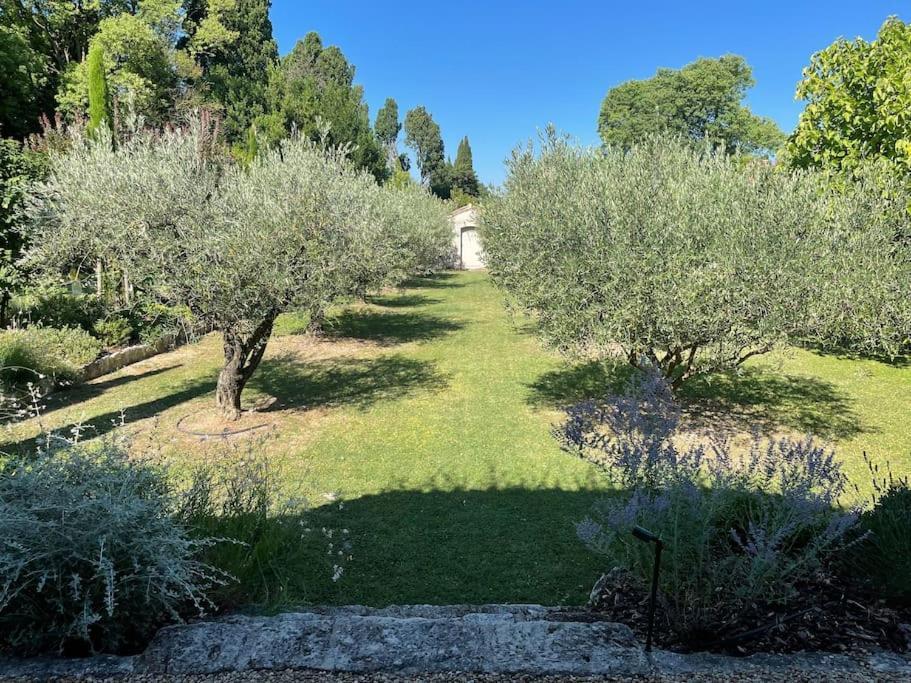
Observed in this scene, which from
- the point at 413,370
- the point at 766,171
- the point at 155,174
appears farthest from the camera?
the point at 413,370

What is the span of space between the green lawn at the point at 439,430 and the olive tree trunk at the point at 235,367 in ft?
1.06

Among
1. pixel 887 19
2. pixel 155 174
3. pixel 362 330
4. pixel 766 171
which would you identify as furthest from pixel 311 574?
pixel 887 19

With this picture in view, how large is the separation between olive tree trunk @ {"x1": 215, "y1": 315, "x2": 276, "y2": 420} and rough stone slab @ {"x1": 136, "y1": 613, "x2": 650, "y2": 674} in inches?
241

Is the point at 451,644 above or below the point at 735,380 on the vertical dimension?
above

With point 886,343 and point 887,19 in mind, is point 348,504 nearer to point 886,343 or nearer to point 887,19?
point 886,343

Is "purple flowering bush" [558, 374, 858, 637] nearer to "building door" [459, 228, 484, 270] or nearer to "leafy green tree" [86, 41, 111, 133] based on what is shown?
"leafy green tree" [86, 41, 111, 133]

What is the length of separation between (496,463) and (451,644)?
471cm

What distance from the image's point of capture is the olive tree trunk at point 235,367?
8531 mm

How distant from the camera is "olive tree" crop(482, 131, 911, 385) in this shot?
6.80m

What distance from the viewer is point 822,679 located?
2402 mm

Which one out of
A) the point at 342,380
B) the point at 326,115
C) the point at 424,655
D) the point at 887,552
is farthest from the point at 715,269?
the point at 326,115

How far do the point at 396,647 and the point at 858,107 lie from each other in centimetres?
1350

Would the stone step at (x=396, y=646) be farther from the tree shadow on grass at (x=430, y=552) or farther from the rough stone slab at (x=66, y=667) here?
the tree shadow on grass at (x=430, y=552)

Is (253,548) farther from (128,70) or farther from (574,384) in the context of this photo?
(128,70)
